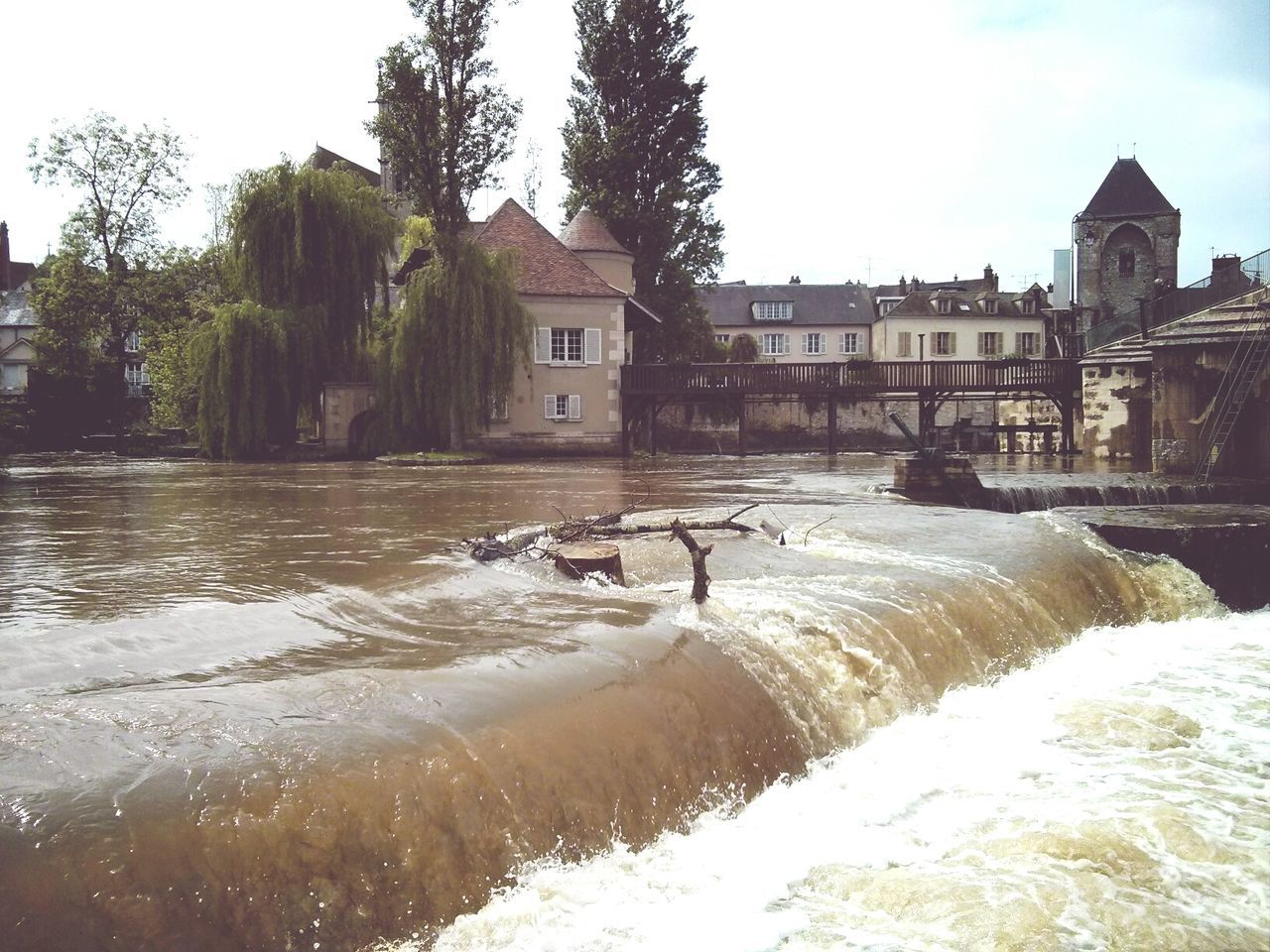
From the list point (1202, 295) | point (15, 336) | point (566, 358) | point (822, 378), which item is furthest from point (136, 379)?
point (1202, 295)

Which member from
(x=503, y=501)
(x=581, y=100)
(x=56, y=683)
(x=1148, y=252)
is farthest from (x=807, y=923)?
(x=1148, y=252)

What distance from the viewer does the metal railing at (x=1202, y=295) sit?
1972 cm

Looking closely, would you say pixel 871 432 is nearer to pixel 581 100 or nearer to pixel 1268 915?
pixel 581 100

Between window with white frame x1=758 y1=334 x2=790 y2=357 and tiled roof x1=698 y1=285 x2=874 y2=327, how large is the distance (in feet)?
2.81

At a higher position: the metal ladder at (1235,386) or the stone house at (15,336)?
the stone house at (15,336)

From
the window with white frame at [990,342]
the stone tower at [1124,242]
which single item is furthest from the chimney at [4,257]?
the stone tower at [1124,242]

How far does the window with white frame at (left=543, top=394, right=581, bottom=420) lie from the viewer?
3444cm

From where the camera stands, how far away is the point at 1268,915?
13.1 ft

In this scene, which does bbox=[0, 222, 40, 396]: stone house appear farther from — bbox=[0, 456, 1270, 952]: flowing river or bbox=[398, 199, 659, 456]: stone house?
bbox=[0, 456, 1270, 952]: flowing river

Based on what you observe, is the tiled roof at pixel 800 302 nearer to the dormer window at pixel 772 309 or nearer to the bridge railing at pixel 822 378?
the dormer window at pixel 772 309

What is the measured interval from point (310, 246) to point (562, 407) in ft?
29.8

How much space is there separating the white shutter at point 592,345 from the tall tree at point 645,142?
254 inches

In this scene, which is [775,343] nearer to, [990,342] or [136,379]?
[990,342]

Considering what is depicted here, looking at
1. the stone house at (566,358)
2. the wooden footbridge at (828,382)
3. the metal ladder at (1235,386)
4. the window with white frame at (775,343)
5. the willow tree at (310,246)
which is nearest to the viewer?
the metal ladder at (1235,386)
